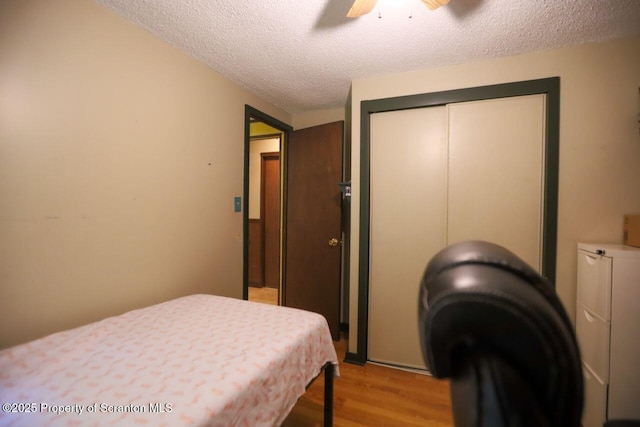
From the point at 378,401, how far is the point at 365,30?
2.43 m

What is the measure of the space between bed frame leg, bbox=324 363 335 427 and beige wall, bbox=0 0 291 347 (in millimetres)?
1162

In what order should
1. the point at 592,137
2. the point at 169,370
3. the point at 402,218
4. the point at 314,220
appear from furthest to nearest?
the point at 314,220 → the point at 402,218 → the point at 592,137 → the point at 169,370

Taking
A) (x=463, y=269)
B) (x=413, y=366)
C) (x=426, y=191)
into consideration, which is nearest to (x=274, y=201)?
(x=426, y=191)

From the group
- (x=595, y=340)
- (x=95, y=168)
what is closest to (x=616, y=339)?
(x=595, y=340)

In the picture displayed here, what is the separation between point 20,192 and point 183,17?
1.24m

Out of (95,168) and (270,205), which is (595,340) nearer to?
(95,168)

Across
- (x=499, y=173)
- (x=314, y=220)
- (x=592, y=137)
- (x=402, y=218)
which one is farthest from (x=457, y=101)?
(x=314, y=220)

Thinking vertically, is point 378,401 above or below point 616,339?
below

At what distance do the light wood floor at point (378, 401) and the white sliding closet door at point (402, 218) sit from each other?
0.19 metres

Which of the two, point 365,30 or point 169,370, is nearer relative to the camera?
point 169,370

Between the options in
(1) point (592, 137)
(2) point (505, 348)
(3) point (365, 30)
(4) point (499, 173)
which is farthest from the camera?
(4) point (499, 173)

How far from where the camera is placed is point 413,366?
214cm

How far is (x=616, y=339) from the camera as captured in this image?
138 cm

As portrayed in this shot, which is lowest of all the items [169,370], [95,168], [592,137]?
[169,370]
